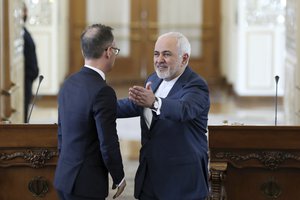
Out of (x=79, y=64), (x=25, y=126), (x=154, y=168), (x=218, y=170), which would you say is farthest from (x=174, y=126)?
(x=79, y=64)

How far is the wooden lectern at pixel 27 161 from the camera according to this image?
16.6ft

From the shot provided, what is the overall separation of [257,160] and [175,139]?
1262 mm

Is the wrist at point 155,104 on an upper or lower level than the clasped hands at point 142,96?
lower

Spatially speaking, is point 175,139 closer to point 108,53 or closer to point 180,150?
point 180,150

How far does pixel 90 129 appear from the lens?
383 cm

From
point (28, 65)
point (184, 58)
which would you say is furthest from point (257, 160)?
point (28, 65)

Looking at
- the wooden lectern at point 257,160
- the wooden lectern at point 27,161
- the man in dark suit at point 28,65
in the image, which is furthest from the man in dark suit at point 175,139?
the man in dark suit at point 28,65

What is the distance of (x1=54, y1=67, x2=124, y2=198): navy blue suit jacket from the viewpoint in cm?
376

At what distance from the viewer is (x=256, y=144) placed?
5012 millimetres

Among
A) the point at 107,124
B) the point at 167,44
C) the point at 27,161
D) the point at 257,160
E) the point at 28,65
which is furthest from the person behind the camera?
the point at 28,65

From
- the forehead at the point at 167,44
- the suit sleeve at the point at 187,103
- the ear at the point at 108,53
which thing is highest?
the forehead at the point at 167,44

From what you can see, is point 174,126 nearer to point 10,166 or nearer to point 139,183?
point 139,183

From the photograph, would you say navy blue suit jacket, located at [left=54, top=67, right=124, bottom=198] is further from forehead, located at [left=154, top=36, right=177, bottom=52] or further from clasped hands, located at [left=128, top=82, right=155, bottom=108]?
forehead, located at [left=154, top=36, right=177, bottom=52]

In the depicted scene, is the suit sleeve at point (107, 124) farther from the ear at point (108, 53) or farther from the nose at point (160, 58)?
the nose at point (160, 58)
